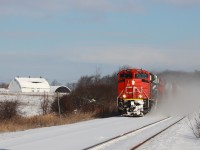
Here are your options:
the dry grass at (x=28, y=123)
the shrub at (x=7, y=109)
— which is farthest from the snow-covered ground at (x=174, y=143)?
the shrub at (x=7, y=109)

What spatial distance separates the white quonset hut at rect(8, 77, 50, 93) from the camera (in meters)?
135

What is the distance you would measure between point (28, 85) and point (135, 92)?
10983 cm

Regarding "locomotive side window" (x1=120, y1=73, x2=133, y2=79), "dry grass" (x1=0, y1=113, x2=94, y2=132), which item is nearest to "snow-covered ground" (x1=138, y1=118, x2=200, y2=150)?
"dry grass" (x1=0, y1=113, x2=94, y2=132)

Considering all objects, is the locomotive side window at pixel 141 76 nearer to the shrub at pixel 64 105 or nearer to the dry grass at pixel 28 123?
the dry grass at pixel 28 123

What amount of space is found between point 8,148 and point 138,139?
530cm

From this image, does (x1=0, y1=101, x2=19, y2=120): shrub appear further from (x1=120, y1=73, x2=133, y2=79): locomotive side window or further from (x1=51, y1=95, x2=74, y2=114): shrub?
(x1=120, y1=73, x2=133, y2=79): locomotive side window

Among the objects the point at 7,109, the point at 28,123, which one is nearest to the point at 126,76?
the point at 28,123

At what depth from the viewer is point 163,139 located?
15.1 metres

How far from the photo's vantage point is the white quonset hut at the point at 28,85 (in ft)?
443

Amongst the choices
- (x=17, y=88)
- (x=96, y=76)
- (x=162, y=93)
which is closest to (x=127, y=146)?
(x=162, y=93)

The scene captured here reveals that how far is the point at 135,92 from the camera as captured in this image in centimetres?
3039

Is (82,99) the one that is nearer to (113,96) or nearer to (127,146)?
(113,96)

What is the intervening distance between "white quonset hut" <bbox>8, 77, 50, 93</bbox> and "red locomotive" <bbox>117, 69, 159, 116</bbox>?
344 feet

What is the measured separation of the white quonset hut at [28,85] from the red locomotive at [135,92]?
344 ft
